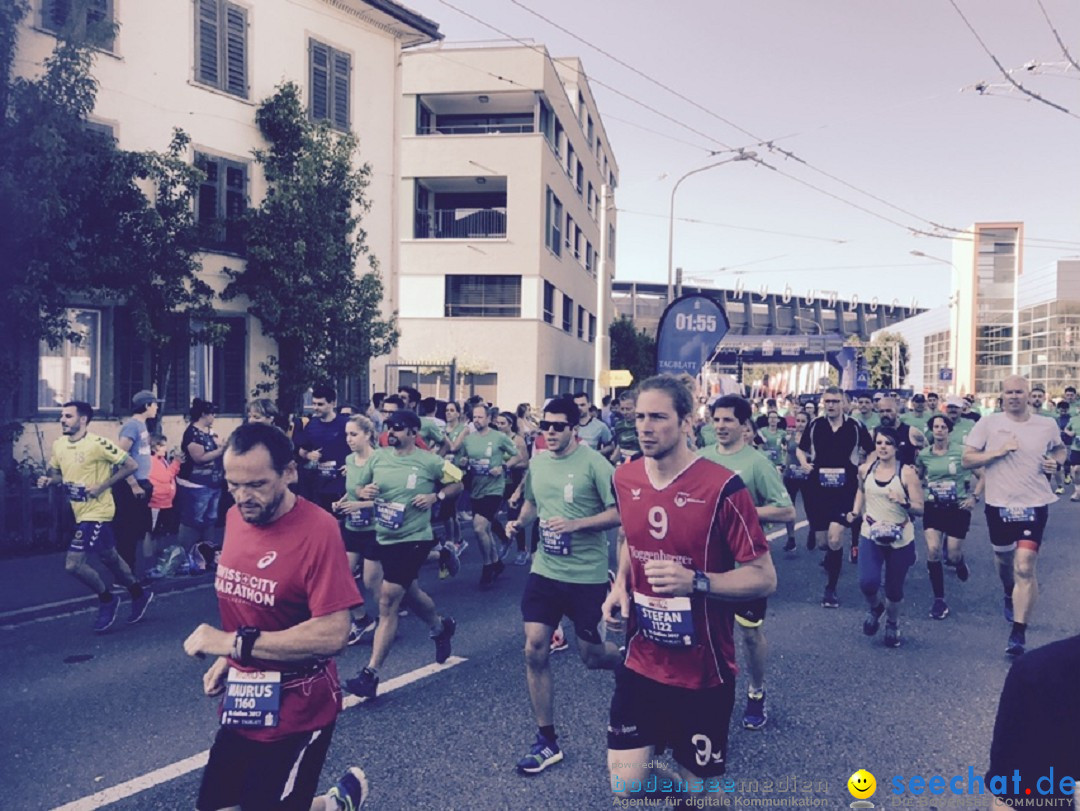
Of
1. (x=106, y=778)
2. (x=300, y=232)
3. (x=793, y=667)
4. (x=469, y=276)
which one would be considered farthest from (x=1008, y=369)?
(x=106, y=778)

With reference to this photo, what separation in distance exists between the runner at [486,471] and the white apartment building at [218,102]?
636cm

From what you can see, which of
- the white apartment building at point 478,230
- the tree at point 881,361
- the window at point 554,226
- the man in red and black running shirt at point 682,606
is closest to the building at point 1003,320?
the tree at point 881,361

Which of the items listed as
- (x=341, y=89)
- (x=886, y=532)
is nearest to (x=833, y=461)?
(x=886, y=532)

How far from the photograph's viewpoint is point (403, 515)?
619cm

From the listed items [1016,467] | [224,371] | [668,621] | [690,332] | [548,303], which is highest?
[548,303]

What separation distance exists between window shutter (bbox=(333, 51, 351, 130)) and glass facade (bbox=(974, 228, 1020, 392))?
Result: 53.6 m

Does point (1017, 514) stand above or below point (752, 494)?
below

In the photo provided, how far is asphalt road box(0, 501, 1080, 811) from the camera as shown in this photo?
432cm

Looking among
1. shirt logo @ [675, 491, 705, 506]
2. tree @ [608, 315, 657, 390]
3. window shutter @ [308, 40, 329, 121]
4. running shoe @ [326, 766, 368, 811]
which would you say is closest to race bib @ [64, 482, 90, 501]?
running shoe @ [326, 766, 368, 811]

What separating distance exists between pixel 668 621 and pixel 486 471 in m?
7.11

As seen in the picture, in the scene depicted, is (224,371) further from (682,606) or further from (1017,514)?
(682,606)

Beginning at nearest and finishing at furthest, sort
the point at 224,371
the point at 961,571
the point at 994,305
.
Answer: the point at 961,571, the point at 224,371, the point at 994,305

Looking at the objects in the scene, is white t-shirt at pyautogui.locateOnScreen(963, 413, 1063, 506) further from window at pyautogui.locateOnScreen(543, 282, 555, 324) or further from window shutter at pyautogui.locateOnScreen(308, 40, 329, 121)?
window at pyautogui.locateOnScreen(543, 282, 555, 324)

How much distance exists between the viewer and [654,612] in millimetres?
3311
